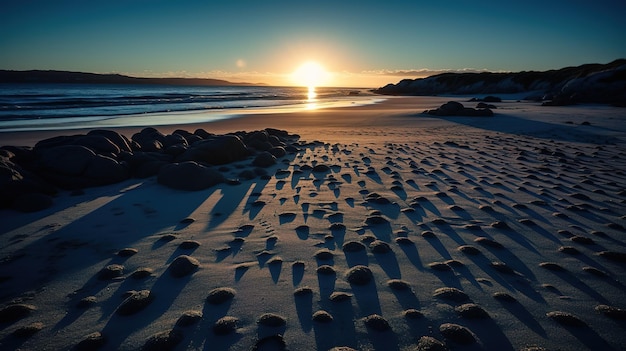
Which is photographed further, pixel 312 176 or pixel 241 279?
pixel 312 176

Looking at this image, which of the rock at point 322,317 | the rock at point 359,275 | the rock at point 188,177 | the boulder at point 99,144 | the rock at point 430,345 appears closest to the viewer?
the rock at point 430,345

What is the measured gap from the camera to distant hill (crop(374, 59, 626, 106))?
77.4 ft

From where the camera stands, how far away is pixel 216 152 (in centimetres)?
714

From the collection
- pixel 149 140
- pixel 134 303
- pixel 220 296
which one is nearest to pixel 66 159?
pixel 149 140

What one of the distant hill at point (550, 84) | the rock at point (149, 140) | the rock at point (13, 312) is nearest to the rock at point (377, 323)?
the rock at point (13, 312)

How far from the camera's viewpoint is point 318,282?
263 centimetres

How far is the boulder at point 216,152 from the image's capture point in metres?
6.99

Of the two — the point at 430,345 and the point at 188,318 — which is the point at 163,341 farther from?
the point at 430,345

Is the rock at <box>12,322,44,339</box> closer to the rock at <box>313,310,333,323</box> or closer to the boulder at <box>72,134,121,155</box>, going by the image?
the rock at <box>313,310,333,323</box>

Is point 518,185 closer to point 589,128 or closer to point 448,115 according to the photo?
point 589,128

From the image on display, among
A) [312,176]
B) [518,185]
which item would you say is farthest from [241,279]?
[518,185]

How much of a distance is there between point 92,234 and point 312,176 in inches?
144

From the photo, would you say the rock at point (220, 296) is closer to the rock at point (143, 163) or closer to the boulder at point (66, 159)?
the rock at point (143, 163)

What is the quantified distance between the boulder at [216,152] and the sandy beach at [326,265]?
1457 mm
